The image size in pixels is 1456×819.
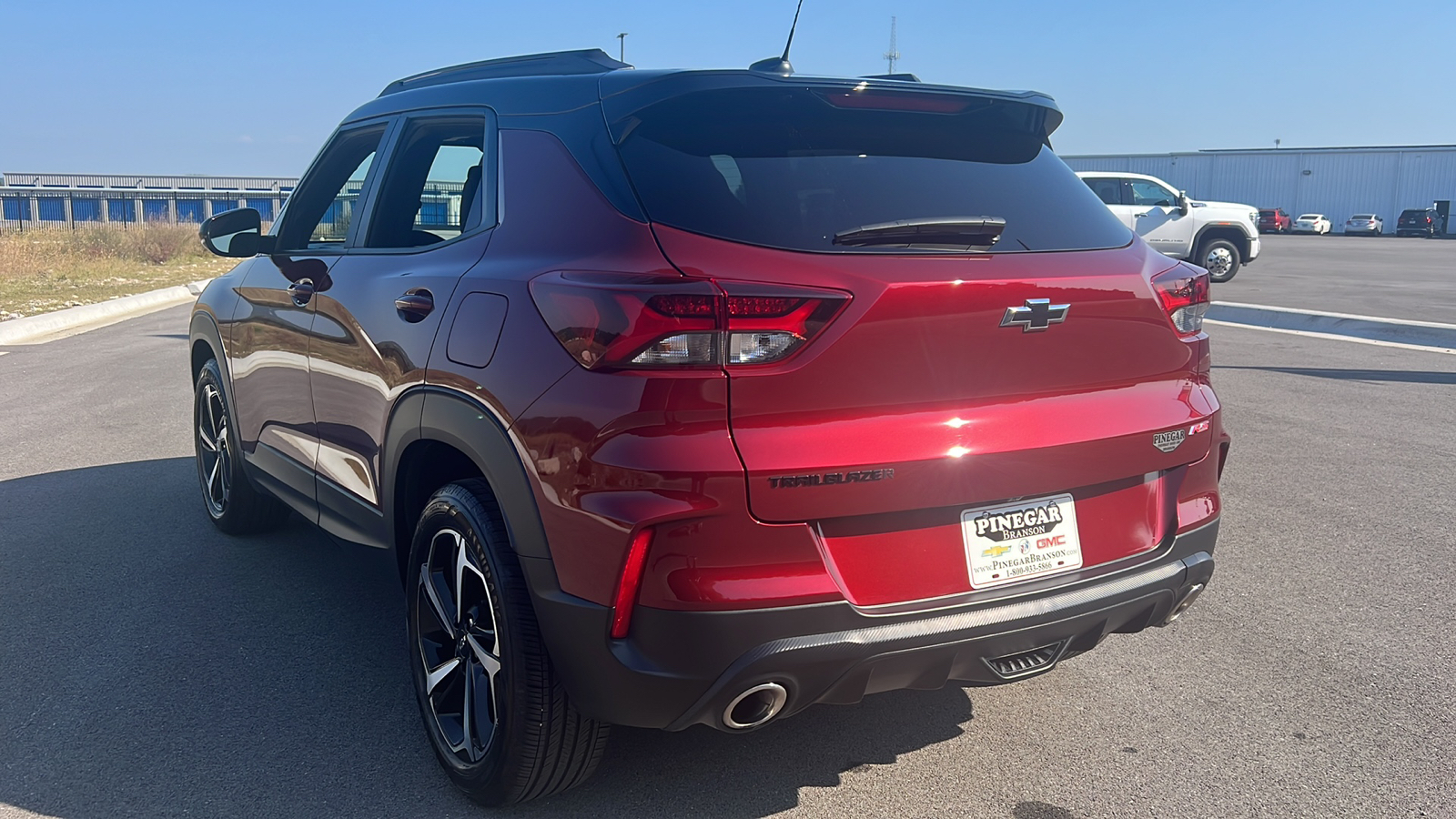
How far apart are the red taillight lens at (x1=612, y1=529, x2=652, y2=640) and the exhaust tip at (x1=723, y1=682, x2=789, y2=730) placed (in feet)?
0.92

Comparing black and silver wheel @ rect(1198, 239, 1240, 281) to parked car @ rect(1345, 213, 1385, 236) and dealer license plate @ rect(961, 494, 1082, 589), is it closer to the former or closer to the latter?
dealer license plate @ rect(961, 494, 1082, 589)

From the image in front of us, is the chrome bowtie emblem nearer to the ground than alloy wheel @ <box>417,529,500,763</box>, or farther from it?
farther from it

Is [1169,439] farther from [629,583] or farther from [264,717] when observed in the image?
[264,717]

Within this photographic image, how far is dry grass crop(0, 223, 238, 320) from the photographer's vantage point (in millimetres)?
19800

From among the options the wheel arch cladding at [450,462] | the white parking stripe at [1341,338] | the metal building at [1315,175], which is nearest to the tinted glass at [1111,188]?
the white parking stripe at [1341,338]

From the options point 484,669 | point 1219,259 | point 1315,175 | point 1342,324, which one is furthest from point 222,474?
point 1315,175

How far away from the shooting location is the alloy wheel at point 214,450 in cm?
504

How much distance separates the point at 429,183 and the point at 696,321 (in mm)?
1693

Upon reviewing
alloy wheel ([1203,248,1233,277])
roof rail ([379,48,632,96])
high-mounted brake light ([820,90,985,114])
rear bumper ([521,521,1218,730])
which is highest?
roof rail ([379,48,632,96])

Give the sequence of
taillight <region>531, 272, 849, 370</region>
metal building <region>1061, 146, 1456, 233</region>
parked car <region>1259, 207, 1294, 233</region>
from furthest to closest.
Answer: metal building <region>1061, 146, 1456, 233</region>, parked car <region>1259, 207, 1294, 233</region>, taillight <region>531, 272, 849, 370</region>

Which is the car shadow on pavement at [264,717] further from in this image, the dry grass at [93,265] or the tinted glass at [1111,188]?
the tinted glass at [1111,188]

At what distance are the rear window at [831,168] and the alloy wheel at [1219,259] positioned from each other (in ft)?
66.9

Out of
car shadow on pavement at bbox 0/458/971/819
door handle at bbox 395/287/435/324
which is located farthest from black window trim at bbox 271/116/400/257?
car shadow on pavement at bbox 0/458/971/819

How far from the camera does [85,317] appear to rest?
1642 cm
